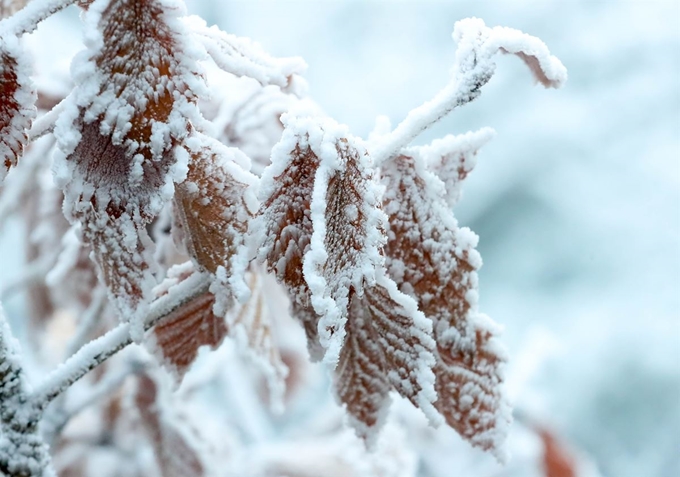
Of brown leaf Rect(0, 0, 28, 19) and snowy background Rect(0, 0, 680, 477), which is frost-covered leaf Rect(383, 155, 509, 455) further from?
snowy background Rect(0, 0, 680, 477)

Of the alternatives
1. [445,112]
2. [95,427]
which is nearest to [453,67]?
[445,112]

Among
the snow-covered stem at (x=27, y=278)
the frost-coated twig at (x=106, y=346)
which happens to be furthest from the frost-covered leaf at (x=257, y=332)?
the snow-covered stem at (x=27, y=278)

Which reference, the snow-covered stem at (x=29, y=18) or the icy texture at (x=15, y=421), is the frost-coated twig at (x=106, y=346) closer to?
the icy texture at (x=15, y=421)

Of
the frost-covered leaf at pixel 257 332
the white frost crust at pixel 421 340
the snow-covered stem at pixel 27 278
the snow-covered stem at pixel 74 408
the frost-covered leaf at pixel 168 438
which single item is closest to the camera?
the white frost crust at pixel 421 340

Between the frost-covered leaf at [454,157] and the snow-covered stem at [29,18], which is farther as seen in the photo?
the frost-covered leaf at [454,157]

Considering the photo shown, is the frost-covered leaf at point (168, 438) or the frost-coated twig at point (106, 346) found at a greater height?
the frost-covered leaf at point (168, 438)

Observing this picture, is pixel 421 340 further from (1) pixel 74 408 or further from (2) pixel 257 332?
(1) pixel 74 408

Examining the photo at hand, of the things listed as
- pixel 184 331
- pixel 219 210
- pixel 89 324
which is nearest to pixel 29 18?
pixel 219 210
